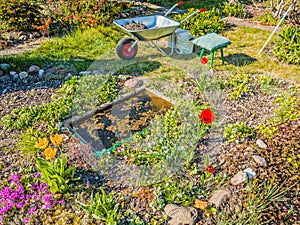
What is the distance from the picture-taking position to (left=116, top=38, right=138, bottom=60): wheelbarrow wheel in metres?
5.23

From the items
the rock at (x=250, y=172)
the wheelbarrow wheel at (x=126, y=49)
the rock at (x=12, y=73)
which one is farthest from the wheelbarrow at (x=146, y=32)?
the rock at (x=250, y=172)

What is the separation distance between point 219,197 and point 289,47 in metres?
3.50

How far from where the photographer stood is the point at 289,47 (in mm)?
5211

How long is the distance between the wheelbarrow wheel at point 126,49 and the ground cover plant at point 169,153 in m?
0.34

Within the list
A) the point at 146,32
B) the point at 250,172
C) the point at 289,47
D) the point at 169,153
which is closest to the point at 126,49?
the point at 146,32

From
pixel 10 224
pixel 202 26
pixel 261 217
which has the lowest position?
pixel 10 224

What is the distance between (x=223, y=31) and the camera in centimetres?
664

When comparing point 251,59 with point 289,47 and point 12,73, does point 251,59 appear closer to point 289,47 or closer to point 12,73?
point 289,47

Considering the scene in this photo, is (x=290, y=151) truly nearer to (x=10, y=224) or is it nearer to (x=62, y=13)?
(x=10, y=224)

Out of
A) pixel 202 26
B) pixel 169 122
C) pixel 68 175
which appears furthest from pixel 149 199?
pixel 202 26

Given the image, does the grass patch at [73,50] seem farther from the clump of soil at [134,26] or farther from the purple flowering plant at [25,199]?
the purple flowering plant at [25,199]

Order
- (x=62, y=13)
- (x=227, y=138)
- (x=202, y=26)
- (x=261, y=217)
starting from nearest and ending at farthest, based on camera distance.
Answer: (x=261, y=217) < (x=227, y=138) < (x=202, y=26) < (x=62, y=13)

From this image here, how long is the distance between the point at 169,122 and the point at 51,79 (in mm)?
2240

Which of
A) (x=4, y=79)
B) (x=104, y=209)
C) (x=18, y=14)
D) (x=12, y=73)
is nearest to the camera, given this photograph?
(x=104, y=209)
